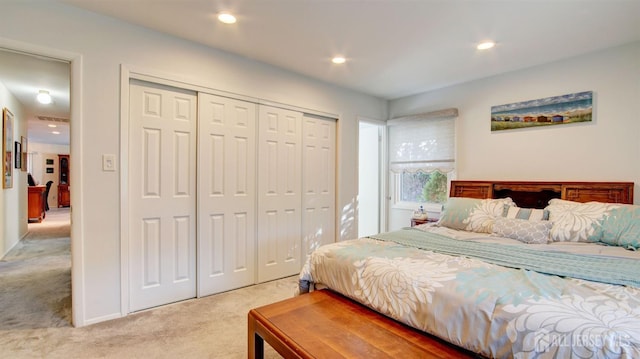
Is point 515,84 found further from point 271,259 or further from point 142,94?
point 142,94

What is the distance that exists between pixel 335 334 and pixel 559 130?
3.16 meters

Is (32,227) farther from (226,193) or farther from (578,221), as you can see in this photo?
(578,221)

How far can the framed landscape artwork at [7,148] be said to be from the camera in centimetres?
400

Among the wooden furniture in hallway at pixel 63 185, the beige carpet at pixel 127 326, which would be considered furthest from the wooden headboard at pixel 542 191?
the wooden furniture in hallway at pixel 63 185

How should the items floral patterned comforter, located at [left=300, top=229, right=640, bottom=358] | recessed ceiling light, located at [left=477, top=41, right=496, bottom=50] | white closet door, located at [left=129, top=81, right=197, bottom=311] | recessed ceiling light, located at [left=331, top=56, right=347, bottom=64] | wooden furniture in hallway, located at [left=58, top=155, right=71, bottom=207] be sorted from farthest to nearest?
1. wooden furniture in hallway, located at [left=58, top=155, right=71, bottom=207]
2. recessed ceiling light, located at [left=331, top=56, right=347, bottom=64]
3. recessed ceiling light, located at [left=477, top=41, right=496, bottom=50]
4. white closet door, located at [left=129, top=81, right=197, bottom=311]
5. floral patterned comforter, located at [left=300, top=229, right=640, bottom=358]

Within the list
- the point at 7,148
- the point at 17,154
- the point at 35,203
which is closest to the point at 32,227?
the point at 35,203

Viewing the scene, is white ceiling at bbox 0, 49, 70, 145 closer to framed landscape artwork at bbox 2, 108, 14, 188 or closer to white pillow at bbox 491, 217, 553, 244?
framed landscape artwork at bbox 2, 108, 14, 188

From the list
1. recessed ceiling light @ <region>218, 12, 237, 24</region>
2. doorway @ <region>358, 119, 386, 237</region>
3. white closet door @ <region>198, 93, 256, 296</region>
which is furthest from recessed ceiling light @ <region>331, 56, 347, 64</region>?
doorway @ <region>358, 119, 386, 237</region>

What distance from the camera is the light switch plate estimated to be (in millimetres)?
2328

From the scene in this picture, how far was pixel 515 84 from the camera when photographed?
3379mm

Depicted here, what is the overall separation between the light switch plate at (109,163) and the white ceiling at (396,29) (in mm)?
1072

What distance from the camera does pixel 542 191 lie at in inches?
124

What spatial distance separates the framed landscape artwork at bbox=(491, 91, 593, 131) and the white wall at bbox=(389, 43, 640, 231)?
5cm

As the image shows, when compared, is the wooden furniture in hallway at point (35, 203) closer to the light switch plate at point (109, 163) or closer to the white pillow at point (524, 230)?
the light switch plate at point (109, 163)
